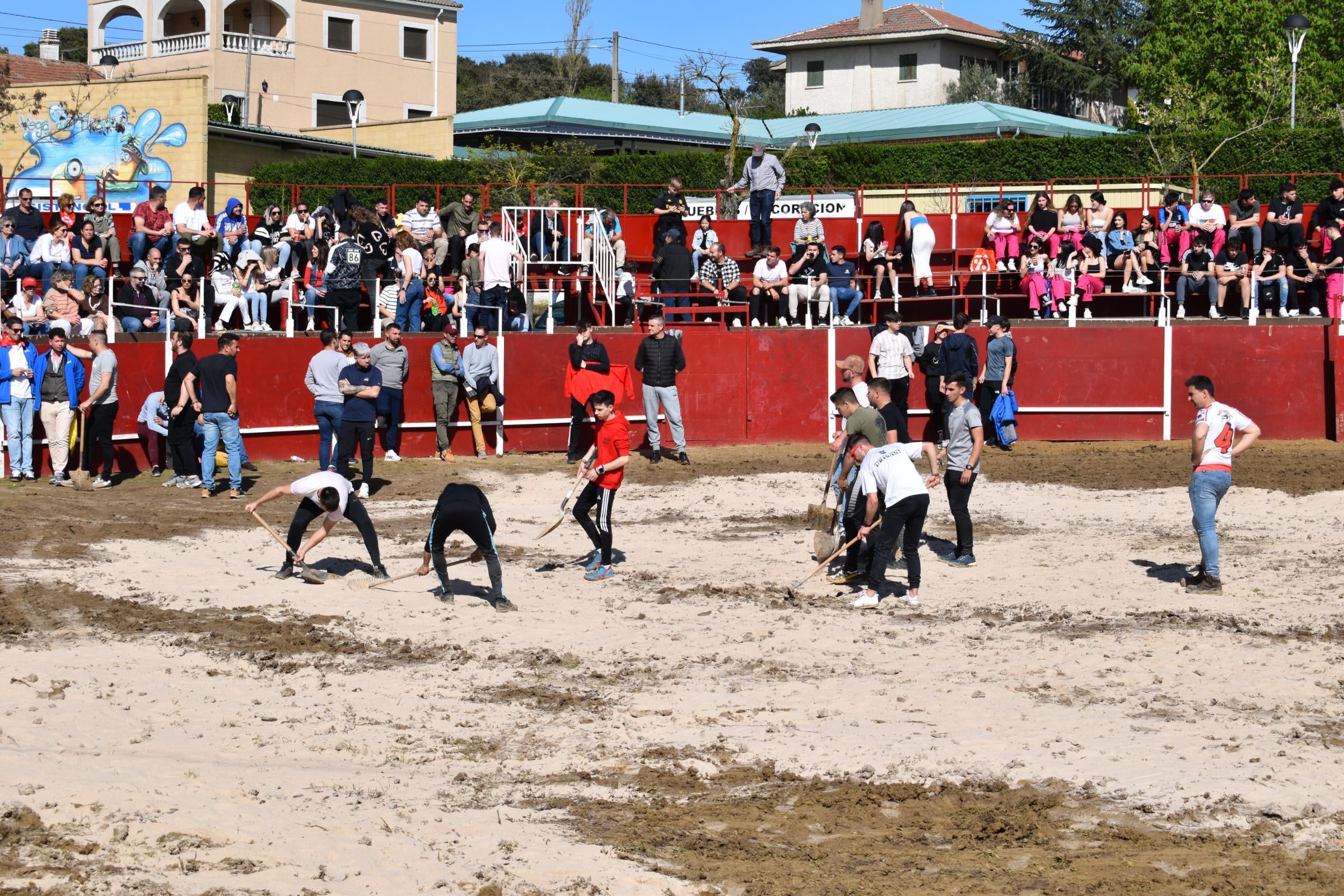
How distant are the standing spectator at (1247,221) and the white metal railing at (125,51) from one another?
125 feet

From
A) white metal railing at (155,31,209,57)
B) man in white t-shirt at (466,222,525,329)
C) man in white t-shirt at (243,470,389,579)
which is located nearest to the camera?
man in white t-shirt at (243,470,389,579)

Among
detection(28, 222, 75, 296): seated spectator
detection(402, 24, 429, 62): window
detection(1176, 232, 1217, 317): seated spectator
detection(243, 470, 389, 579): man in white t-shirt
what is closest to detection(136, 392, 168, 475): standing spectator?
detection(28, 222, 75, 296): seated spectator

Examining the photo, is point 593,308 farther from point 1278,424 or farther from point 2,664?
point 2,664

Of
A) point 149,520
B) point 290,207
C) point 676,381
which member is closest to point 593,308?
point 676,381

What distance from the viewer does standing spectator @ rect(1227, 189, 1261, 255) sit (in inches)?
964

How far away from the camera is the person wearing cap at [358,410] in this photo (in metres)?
18.0

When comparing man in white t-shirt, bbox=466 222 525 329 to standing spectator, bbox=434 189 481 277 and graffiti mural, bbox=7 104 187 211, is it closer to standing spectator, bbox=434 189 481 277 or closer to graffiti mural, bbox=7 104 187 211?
standing spectator, bbox=434 189 481 277

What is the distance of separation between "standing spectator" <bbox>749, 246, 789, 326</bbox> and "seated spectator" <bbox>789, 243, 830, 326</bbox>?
0.57 feet

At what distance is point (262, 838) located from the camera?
7547 mm

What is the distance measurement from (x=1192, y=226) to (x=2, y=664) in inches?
793

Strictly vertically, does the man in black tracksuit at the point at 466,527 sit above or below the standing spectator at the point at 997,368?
below

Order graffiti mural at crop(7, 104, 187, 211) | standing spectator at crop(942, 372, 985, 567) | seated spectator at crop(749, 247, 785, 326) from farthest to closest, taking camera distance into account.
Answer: graffiti mural at crop(7, 104, 187, 211)
seated spectator at crop(749, 247, 785, 326)
standing spectator at crop(942, 372, 985, 567)

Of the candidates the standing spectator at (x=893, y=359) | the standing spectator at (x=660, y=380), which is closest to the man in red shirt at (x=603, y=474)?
the standing spectator at (x=660, y=380)

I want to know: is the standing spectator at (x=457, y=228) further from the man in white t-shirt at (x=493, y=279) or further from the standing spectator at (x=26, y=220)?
the standing spectator at (x=26, y=220)
